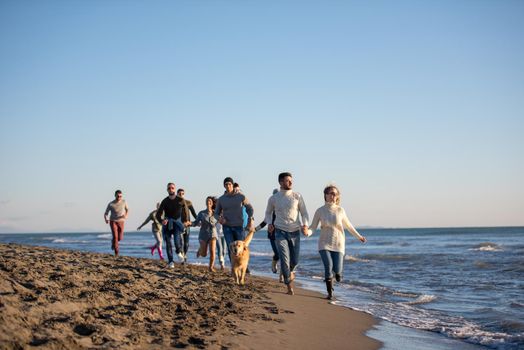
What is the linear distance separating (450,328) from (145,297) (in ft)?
13.5

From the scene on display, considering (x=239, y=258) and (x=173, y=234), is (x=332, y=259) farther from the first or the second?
(x=173, y=234)

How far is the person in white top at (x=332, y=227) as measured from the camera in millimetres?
7670

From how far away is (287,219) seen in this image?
794 cm

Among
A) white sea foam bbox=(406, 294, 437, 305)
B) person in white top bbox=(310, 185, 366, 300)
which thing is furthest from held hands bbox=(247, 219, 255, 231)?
white sea foam bbox=(406, 294, 437, 305)

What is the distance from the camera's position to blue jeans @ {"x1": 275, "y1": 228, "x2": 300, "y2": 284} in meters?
7.98

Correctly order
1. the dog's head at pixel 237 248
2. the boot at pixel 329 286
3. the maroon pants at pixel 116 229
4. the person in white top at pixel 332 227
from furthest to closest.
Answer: the maroon pants at pixel 116 229, the dog's head at pixel 237 248, the boot at pixel 329 286, the person in white top at pixel 332 227

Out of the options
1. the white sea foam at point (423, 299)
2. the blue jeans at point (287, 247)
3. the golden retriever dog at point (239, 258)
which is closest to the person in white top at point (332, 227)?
the blue jeans at point (287, 247)

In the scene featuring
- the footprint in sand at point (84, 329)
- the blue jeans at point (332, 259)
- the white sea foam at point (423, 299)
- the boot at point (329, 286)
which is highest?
the blue jeans at point (332, 259)

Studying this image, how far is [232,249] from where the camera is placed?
8492 mm

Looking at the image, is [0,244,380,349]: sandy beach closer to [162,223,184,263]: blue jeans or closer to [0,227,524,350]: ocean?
[0,227,524,350]: ocean

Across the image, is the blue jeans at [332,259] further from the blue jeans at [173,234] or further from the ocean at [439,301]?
the blue jeans at [173,234]

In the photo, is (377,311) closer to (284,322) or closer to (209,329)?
(284,322)

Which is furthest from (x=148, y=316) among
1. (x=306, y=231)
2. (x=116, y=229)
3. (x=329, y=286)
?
(x=116, y=229)

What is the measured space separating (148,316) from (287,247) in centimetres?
348
